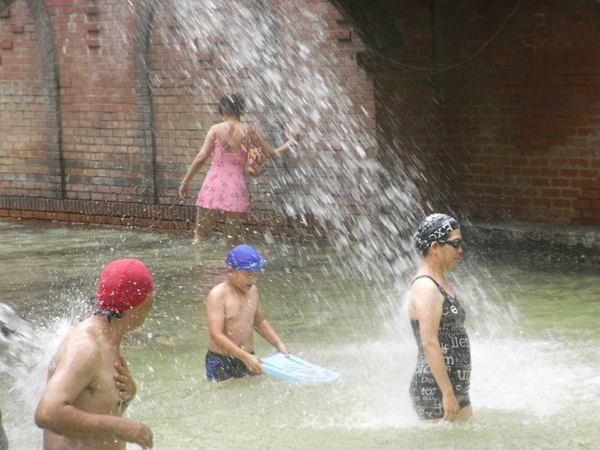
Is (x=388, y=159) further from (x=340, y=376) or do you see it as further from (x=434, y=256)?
(x=434, y=256)

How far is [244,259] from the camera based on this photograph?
18.7ft

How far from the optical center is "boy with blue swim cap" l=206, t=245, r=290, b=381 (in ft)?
18.7

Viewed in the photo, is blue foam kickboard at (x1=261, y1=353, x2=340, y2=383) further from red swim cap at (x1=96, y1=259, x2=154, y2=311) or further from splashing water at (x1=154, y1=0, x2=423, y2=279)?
splashing water at (x1=154, y1=0, x2=423, y2=279)

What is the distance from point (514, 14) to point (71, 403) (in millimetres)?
7919

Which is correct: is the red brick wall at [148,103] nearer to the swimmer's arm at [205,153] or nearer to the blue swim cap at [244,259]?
the swimmer's arm at [205,153]

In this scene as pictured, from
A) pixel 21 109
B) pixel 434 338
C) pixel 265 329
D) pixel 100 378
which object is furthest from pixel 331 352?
pixel 21 109

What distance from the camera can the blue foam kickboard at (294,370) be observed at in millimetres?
5465

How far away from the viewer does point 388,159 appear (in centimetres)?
1058

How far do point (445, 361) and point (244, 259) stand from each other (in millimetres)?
1610

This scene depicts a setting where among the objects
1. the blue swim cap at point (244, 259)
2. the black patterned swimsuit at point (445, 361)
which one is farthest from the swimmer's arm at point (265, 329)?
the black patterned swimsuit at point (445, 361)

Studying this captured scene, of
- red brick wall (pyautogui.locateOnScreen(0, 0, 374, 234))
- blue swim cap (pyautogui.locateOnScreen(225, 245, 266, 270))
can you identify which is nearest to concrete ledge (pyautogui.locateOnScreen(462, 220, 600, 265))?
red brick wall (pyautogui.locateOnScreen(0, 0, 374, 234))

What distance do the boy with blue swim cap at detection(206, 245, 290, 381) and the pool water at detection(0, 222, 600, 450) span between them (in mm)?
133

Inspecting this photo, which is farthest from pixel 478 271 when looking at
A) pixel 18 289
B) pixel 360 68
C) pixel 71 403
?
pixel 71 403

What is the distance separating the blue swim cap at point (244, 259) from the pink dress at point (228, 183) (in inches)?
180
